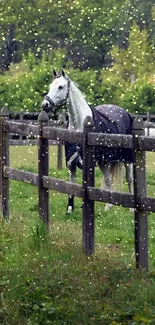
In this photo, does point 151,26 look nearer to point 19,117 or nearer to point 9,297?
point 19,117

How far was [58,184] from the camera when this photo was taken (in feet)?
36.6

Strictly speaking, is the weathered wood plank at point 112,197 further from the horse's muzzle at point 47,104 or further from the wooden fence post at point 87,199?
the horse's muzzle at point 47,104

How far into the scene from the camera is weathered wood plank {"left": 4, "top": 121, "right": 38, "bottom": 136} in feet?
39.8

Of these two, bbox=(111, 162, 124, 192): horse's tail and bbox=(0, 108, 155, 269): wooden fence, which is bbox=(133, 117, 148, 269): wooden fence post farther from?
bbox=(111, 162, 124, 192): horse's tail

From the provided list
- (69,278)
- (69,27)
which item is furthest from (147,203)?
(69,27)

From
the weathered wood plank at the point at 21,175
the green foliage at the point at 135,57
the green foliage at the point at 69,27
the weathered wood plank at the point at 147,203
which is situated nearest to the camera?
the weathered wood plank at the point at 147,203

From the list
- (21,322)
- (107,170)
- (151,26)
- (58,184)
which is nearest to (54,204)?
(107,170)

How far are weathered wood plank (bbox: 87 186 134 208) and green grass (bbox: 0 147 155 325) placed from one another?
0.61 metres

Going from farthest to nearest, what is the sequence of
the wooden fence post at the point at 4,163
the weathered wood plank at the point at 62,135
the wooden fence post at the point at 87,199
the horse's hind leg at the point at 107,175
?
1. the horse's hind leg at the point at 107,175
2. the wooden fence post at the point at 4,163
3. the weathered wood plank at the point at 62,135
4. the wooden fence post at the point at 87,199

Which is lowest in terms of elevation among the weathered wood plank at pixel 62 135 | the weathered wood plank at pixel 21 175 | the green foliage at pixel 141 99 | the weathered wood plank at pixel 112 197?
the green foliage at pixel 141 99

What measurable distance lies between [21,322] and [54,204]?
8269 mm

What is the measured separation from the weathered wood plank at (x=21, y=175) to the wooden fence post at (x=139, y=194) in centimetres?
255

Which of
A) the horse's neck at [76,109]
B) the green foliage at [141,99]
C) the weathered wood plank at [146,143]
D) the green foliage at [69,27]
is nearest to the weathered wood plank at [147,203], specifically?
the weathered wood plank at [146,143]

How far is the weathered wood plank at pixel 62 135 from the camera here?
1071 cm
